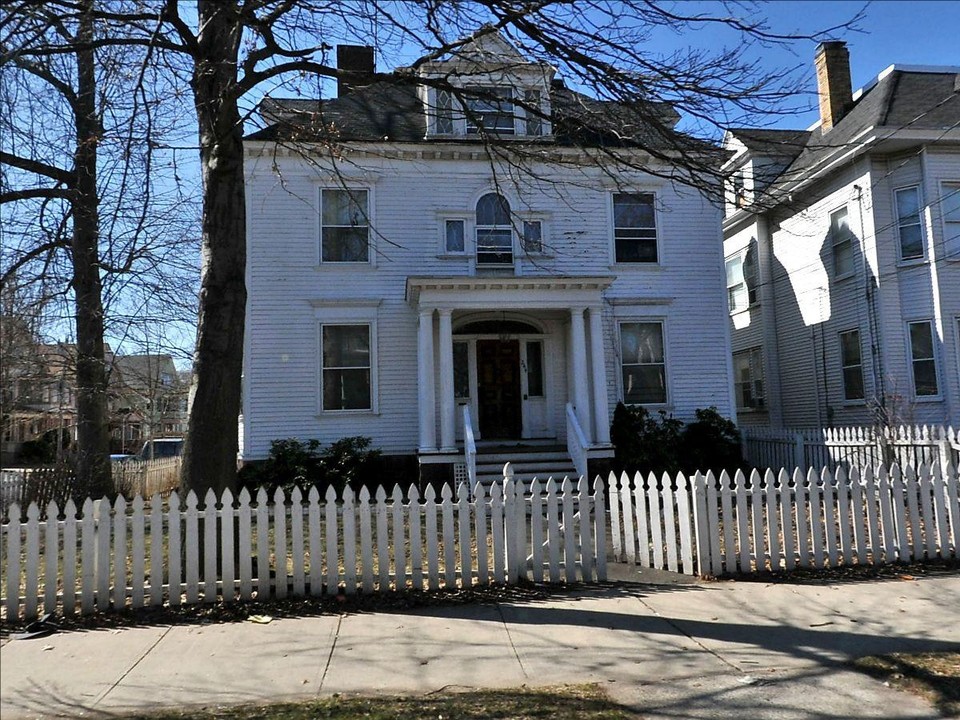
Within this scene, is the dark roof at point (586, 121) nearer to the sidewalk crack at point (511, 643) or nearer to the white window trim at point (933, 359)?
the sidewalk crack at point (511, 643)

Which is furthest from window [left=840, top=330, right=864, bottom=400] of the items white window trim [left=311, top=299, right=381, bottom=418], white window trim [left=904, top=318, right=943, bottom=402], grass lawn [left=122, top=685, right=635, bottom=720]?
grass lawn [left=122, top=685, right=635, bottom=720]

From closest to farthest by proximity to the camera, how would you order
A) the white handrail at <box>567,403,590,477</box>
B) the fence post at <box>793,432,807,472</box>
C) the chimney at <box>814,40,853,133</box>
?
the white handrail at <box>567,403,590,477</box>
the fence post at <box>793,432,807,472</box>
the chimney at <box>814,40,853,133</box>

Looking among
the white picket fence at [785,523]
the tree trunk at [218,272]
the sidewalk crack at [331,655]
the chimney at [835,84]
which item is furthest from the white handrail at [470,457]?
the chimney at [835,84]

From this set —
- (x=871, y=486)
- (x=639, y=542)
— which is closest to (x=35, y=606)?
(x=639, y=542)

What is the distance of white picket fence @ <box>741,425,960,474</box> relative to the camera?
11.3 meters

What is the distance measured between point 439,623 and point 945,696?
3.38 metres

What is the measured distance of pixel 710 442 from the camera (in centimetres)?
1448

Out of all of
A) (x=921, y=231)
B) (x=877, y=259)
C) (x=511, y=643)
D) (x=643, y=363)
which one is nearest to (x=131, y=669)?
(x=511, y=643)

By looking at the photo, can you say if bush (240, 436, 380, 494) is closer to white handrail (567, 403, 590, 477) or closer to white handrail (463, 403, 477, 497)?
white handrail (463, 403, 477, 497)

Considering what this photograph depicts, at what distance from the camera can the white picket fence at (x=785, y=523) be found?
6797mm

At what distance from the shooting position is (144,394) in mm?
22000

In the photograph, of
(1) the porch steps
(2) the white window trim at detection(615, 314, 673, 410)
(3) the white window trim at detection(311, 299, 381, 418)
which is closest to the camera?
(1) the porch steps

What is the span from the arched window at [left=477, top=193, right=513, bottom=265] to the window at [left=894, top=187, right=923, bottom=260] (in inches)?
337

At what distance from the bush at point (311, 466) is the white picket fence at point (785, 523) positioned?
24.3 feet
